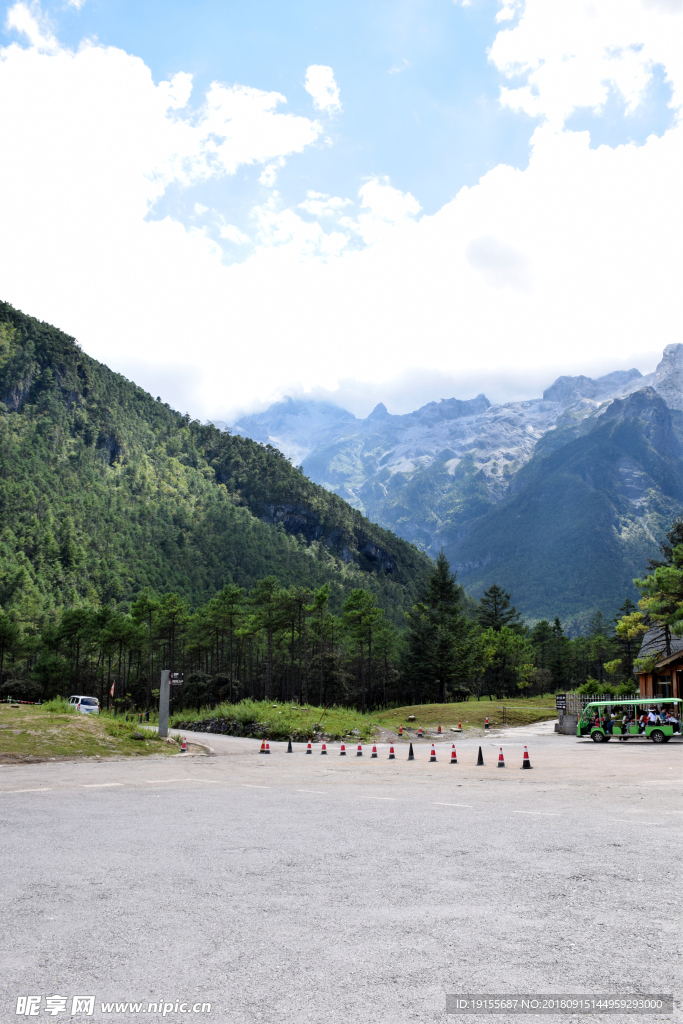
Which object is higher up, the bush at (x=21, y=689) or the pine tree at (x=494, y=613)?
the pine tree at (x=494, y=613)

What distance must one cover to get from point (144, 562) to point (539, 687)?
93847 mm

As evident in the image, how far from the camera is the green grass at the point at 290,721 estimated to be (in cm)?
3509

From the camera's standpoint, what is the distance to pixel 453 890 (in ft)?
23.0

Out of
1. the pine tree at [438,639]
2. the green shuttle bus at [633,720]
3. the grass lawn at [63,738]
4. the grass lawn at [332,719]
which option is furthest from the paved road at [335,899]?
the pine tree at [438,639]

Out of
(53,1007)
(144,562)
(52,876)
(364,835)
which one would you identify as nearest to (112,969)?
(53,1007)

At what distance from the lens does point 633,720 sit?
34.4m

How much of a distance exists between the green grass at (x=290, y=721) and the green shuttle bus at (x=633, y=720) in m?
11.8

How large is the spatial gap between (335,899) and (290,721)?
3060cm

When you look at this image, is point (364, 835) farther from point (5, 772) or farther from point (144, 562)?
point (144, 562)

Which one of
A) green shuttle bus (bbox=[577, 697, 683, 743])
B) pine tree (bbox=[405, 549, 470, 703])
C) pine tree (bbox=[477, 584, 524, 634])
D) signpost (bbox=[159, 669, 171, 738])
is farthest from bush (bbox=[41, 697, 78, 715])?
pine tree (bbox=[477, 584, 524, 634])

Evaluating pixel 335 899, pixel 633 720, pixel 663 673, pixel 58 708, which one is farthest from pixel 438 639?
pixel 335 899

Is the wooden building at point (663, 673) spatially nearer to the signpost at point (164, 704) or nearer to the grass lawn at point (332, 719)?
the grass lawn at point (332, 719)

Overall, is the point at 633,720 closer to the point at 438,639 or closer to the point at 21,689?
the point at 438,639

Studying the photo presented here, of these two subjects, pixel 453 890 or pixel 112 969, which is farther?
pixel 453 890
